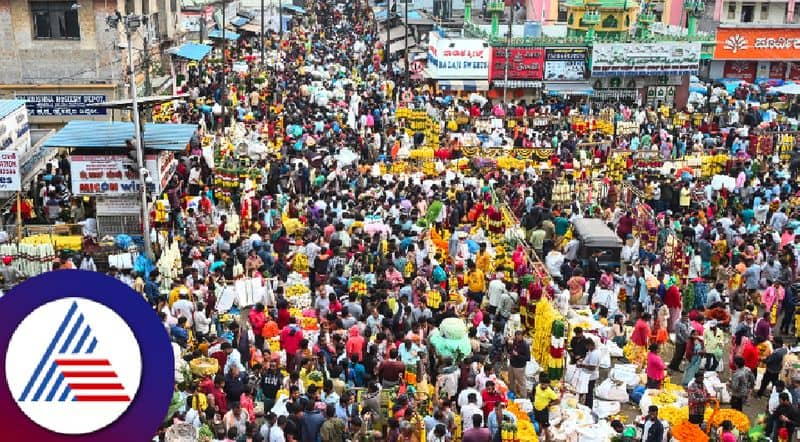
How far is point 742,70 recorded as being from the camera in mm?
41719

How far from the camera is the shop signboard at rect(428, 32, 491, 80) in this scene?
34088 millimetres

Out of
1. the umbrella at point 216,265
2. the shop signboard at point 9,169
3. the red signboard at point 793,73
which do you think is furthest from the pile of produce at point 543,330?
the red signboard at point 793,73

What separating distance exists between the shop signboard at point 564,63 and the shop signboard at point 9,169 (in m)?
22.0

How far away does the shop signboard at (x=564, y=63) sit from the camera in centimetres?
3475

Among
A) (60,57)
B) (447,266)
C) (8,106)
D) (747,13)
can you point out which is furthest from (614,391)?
(747,13)

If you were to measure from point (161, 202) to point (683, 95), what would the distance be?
78.2ft

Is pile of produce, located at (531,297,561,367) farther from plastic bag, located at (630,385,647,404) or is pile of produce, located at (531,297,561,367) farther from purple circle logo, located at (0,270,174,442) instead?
purple circle logo, located at (0,270,174,442)

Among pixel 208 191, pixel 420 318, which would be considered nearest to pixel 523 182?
pixel 208 191

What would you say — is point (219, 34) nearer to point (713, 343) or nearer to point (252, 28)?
point (252, 28)

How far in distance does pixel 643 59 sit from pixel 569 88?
10.0 ft

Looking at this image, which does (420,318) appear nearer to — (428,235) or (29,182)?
(428,235)

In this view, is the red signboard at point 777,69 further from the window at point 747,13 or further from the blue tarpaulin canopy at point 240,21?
the blue tarpaulin canopy at point 240,21

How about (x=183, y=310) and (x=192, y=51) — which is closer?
(x=183, y=310)

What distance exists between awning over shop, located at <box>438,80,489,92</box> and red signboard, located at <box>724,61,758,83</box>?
13.8m
